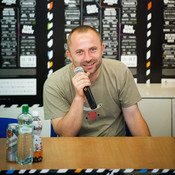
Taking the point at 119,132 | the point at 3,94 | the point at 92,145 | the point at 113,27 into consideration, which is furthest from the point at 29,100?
the point at 92,145

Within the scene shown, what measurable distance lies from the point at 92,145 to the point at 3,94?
1724mm

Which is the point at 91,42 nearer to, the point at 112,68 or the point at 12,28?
the point at 112,68

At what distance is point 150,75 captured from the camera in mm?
3002

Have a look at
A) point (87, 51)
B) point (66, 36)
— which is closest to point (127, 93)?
point (87, 51)

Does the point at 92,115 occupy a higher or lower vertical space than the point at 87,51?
lower

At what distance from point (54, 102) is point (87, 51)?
0.40 metres

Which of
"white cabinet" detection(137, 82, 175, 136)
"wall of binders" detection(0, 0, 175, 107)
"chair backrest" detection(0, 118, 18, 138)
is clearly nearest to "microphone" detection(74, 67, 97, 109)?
"chair backrest" detection(0, 118, 18, 138)

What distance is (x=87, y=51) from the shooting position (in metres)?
1.91

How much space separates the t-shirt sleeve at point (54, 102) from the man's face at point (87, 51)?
8.9 inches

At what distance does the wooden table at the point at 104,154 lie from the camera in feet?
3.94

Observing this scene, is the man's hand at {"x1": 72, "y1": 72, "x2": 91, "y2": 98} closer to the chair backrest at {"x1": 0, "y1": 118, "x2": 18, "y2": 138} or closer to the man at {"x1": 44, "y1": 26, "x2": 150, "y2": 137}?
the man at {"x1": 44, "y1": 26, "x2": 150, "y2": 137}

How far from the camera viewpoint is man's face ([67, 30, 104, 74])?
75.2 inches

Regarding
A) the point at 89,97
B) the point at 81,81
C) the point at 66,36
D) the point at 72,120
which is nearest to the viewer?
the point at 89,97

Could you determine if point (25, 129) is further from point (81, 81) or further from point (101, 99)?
point (101, 99)
